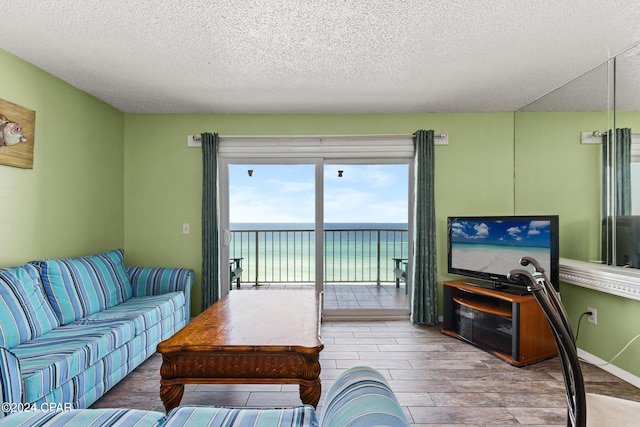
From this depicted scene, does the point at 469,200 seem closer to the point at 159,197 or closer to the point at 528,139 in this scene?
the point at 528,139

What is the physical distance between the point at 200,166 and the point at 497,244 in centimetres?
339

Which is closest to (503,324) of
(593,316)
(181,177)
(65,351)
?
(593,316)

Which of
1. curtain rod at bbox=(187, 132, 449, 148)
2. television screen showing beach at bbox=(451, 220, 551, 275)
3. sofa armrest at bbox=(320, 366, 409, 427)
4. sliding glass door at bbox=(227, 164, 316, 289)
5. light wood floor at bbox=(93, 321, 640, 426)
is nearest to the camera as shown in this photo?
sofa armrest at bbox=(320, 366, 409, 427)

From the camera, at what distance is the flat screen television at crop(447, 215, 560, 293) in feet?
10.3

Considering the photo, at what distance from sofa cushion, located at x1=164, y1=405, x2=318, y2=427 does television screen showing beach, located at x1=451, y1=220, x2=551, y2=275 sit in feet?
8.63

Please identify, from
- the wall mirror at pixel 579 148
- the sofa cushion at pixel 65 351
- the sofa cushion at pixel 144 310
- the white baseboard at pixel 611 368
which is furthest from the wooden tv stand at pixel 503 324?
the sofa cushion at pixel 65 351

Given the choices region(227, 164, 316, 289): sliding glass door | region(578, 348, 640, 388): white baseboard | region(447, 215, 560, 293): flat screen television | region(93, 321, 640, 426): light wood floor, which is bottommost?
region(93, 321, 640, 426): light wood floor

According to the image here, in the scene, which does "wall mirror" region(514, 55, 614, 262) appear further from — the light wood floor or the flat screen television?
the light wood floor

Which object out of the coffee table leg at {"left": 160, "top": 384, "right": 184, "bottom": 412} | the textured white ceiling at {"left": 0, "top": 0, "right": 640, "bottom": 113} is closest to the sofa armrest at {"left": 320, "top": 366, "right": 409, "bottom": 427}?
the coffee table leg at {"left": 160, "top": 384, "right": 184, "bottom": 412}

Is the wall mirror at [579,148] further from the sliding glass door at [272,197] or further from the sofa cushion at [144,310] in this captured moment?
the sofa cushion at [144,310]

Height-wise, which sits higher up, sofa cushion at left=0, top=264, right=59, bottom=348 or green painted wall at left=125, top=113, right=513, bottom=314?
green painted wall at left=125, top=113, right=513, bottom=314

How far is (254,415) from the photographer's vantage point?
57.6 inches

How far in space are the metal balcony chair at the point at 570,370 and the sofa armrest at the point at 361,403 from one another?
445 mm

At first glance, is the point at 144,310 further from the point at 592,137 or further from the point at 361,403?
the point at 592,137
